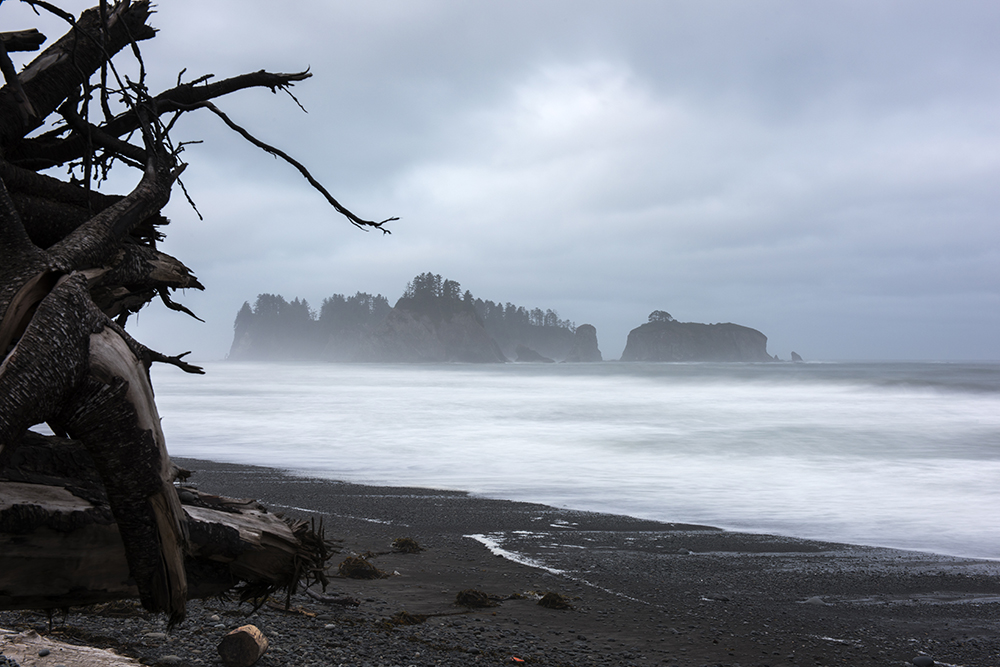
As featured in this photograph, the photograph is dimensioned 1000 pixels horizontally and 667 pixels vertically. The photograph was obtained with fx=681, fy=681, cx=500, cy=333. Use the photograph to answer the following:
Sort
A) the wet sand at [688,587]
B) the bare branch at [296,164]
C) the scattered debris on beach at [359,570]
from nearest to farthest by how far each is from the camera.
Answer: the bare branch at [296,164] < the wet sand at [688,587] < the scattered debris on beach at [359,570]

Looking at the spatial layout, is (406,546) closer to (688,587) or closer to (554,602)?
(554,602)

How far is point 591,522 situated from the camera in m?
9.46

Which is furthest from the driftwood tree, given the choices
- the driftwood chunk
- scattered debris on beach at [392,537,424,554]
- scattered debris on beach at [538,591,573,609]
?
scattered debris on beach at [392,537,424,554]

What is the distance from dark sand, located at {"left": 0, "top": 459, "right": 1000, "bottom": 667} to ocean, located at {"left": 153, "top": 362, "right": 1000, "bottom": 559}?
172 cm

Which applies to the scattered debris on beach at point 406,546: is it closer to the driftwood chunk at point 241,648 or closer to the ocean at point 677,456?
the driftwood chunk at point 241,648

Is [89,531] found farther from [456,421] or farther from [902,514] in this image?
[456,421]

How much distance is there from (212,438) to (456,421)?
31.1 feet

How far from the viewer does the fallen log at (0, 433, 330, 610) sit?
7.66ft

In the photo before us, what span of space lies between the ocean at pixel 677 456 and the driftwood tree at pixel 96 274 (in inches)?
330

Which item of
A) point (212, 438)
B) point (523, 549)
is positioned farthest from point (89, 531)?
point (212, 438)

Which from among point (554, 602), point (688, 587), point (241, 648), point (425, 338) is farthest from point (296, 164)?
point (425, 338)

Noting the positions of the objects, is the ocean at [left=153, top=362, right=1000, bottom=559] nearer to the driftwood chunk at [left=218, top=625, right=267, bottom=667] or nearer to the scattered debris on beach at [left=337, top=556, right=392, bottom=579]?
the scattered debris on beach at [left=337, top=556, right=392, bottom=579]

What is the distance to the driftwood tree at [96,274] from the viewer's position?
88.2 inches

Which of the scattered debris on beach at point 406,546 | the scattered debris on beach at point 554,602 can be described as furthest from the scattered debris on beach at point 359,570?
the scattered debris on beach at point 554,602
